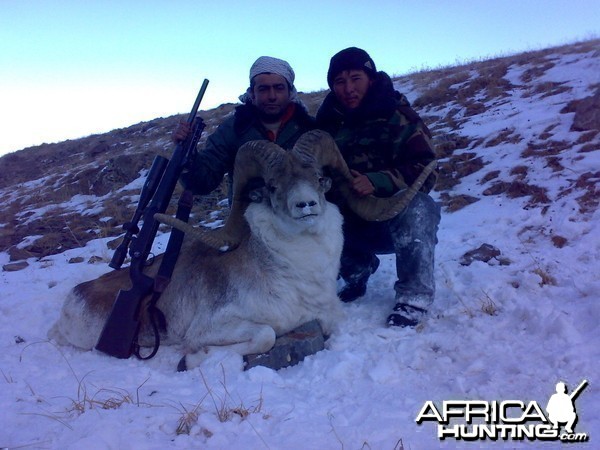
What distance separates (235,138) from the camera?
6414mm

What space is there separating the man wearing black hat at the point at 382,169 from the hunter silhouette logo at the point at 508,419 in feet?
5.93

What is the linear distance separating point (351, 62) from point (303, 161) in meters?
1.60

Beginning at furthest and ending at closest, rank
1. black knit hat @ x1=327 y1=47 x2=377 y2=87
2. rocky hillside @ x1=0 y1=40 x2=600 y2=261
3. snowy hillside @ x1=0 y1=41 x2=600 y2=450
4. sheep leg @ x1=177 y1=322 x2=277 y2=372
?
rocky hillside @ x1=0 y1=40 x2=600 y2=261
black knit hat @ x1=327 y1=47 x2=377 y2=87
sheep leg @ x1=177 y1=322 x2=277 y2=372
snowy hillside @ x1=0 y1=41 x2=600 y2=450

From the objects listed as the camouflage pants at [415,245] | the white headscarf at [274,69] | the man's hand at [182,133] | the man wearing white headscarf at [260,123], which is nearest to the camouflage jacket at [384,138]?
the camouflage pants at [415,245]

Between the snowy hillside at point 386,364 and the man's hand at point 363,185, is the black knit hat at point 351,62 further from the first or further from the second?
the snowy hillside at point 386,364

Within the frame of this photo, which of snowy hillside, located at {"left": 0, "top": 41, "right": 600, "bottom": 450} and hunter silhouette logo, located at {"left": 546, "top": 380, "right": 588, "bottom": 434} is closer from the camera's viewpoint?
hunter silhouette logo, located at {"left": 546, "top": 380, "right": 588, "bottom": 434}

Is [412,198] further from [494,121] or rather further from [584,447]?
[494,121]

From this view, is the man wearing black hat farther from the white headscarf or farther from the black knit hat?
the white headscarf

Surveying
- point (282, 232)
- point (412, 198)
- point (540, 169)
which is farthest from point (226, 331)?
point (540, 169)

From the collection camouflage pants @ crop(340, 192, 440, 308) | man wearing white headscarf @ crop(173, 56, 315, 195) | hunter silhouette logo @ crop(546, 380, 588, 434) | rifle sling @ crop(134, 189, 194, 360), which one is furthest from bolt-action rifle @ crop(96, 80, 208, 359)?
hunter silhouette logo @ crop(546, 380, 588, 434)

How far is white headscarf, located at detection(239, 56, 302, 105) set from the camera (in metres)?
6.25

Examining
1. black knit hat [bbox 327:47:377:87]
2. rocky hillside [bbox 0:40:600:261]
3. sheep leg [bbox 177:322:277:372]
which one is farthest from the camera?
rocky hillside [bbox 0:40:600:261]

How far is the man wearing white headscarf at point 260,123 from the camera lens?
623 cm

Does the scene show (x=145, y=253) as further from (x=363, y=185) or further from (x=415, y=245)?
(x=415, y=245)
